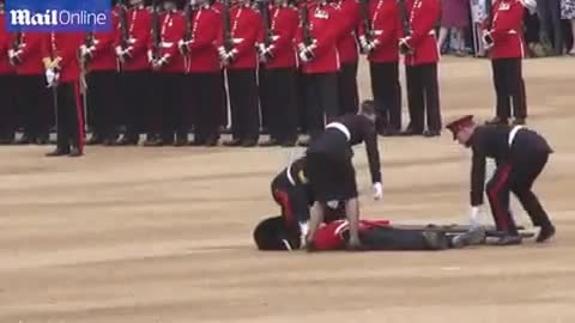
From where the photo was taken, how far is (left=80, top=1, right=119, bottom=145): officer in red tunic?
27094mm

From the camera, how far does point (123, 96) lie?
89.4 ft

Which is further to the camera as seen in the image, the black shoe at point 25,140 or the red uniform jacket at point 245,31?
the black shoe at point 25,140

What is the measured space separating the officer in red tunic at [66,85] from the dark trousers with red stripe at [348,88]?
3062 mm

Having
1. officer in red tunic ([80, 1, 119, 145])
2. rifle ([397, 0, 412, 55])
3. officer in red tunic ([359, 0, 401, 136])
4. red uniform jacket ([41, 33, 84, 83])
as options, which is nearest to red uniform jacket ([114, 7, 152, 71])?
officer in red tunic ([80, 1, 119, 145])

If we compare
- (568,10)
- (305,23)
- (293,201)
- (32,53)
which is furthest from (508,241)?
(568,10)

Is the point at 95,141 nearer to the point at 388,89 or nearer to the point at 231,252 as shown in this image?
the point at 388,89

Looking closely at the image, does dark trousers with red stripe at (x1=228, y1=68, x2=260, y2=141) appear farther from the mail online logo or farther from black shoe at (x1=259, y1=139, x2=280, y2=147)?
the mail online logo

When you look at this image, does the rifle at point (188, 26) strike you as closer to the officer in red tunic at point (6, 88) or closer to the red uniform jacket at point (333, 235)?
the officer in red tunic at point (6, 88)

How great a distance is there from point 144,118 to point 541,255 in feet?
35.7

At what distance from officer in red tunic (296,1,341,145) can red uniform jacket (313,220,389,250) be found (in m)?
7.54

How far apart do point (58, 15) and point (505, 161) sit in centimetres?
1171

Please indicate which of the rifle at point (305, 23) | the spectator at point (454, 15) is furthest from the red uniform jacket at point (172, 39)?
the spectator at point (454, 15)

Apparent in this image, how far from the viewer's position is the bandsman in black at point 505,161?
691 inches

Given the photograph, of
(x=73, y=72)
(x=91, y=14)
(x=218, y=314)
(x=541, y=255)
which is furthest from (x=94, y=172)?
(x=218, y=314)
